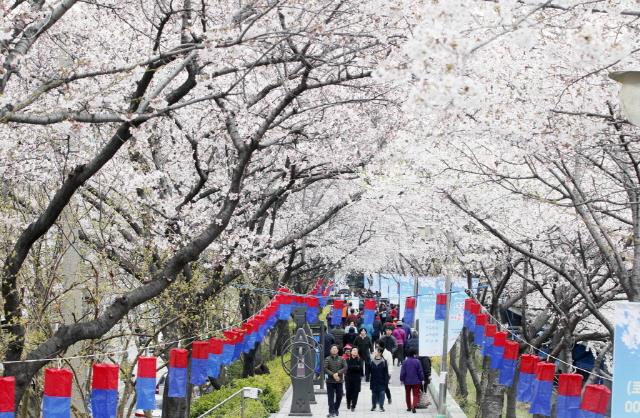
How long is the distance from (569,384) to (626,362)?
326 cm

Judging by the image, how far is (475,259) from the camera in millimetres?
19781

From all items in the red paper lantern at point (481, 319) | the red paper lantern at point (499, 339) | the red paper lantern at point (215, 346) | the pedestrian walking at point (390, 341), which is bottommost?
the pedestrian walking at point (390, 341)

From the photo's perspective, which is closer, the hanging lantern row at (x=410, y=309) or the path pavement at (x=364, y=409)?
the path pavement at (x=364, y=409)

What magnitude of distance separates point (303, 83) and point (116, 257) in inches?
196

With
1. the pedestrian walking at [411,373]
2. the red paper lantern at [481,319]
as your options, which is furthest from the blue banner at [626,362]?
the pedestrian walking at [411,373]

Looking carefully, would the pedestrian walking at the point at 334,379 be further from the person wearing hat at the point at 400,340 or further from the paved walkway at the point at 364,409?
the person wearing hat at the point at 400,340

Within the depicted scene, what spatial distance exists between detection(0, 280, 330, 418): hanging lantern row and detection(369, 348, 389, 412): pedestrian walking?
243 centimetres

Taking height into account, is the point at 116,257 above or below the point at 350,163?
below

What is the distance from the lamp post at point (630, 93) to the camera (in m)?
5.59

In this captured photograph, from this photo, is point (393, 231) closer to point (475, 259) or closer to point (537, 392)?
point (475, 259)

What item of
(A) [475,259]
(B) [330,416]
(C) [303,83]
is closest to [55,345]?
Result: (C) [303,83]

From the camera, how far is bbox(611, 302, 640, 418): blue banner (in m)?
6.69

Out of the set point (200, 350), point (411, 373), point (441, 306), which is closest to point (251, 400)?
point (411, 373)

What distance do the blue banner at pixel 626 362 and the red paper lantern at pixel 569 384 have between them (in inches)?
127
